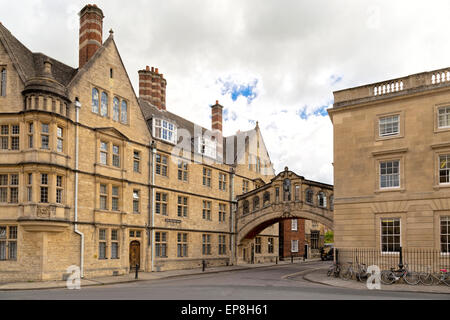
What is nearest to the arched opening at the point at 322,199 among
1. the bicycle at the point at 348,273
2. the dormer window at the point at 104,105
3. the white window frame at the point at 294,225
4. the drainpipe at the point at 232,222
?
the drainpipe at the point at 232,222

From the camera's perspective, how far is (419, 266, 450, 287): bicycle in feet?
68.5

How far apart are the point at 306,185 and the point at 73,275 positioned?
20480 mm

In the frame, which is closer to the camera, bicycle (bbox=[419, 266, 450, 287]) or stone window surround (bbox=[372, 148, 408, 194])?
bicycle (bbox=[419, 266, 450, 287])

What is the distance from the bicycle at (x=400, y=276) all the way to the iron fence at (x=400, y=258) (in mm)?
482

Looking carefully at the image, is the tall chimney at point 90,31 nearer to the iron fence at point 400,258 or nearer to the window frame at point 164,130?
the window frame at point 164,130

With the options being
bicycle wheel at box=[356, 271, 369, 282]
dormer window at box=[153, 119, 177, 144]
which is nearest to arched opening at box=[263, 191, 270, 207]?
dormer window at box=[153, 119, 177, 144]

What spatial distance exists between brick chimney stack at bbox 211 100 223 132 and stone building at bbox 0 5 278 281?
22.3ft

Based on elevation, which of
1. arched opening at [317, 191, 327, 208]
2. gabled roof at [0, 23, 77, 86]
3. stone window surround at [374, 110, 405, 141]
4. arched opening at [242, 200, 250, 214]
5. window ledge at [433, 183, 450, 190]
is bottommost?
arched opening at [242, 200, 250, 214]

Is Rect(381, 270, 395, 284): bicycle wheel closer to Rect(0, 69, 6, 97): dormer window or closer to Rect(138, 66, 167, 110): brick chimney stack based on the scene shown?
Rect(0, 69, 6, 97): dormer window

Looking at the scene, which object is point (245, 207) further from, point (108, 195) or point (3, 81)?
point (3, 81)

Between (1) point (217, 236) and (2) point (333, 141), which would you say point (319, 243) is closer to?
(1) point (217, 236)

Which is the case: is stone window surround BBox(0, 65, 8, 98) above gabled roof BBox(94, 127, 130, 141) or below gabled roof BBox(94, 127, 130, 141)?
above

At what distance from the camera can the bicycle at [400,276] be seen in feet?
70.0
